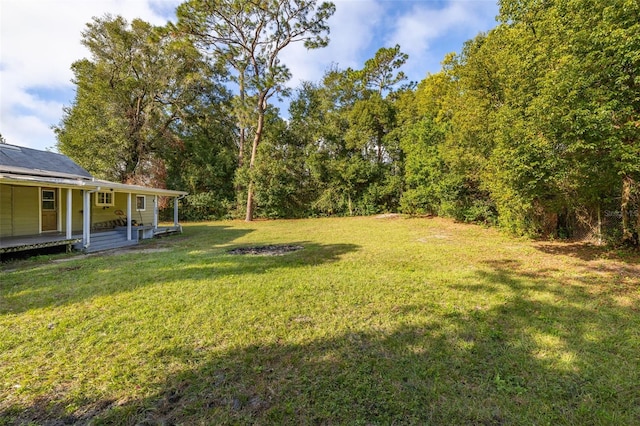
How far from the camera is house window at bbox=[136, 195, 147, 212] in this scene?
12.6m

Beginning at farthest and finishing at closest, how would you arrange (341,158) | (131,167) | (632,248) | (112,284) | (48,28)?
(341,158) → (131,167) → (48,28) → (632,248) → (112,284)

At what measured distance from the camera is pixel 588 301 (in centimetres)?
402

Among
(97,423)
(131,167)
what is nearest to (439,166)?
(97,423)

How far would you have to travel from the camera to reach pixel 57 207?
9.39 m

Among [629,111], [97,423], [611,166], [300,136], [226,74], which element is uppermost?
[226,74]

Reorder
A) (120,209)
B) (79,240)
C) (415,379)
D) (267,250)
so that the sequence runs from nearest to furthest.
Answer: (415,379) → (267,250) → (79,240) → (120,209)

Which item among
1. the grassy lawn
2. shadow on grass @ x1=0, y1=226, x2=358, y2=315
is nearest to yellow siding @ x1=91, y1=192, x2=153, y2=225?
shadow on grass @ x1=0, y1=226, x2=358, y2=315

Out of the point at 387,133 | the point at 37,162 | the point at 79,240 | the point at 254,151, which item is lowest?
the point at 79,240

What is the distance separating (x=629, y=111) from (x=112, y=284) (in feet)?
31.0

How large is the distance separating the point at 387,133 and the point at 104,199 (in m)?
16.9

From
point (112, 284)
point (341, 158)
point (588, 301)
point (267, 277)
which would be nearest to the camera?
point (588, 301)

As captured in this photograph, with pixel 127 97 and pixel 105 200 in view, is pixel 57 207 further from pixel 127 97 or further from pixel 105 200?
pixel 127 97

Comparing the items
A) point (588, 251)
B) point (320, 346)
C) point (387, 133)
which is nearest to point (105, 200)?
point (320, 346)

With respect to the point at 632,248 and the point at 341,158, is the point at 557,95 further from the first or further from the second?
the point at 341,158
